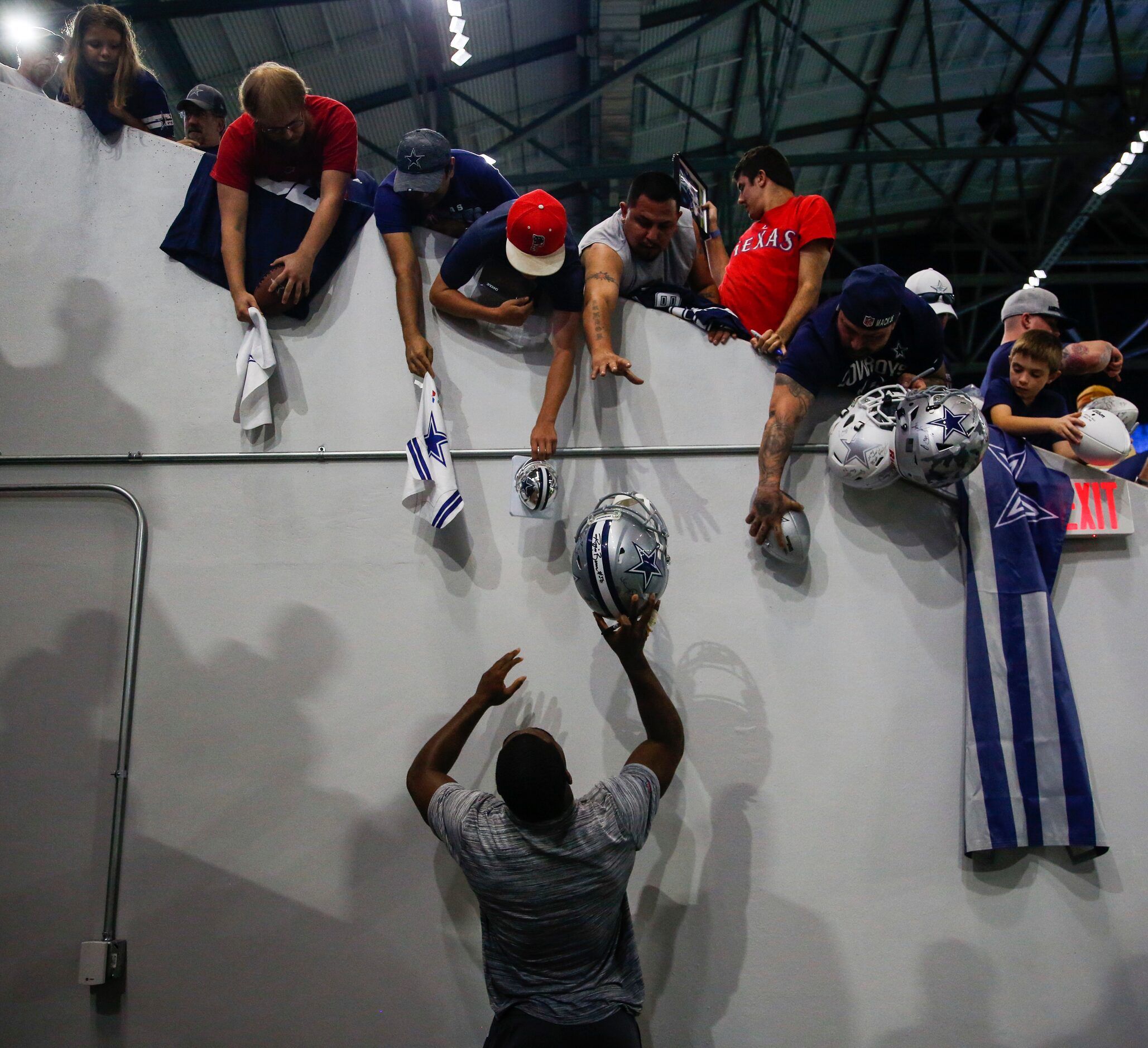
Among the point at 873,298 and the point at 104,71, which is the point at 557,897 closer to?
the point at 873,298

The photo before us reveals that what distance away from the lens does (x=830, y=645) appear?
3.15m

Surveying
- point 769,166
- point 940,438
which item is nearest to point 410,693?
point 940,438

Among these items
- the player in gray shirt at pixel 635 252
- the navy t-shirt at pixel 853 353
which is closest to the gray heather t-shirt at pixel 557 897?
the player in gray shirt at pixel 635 252

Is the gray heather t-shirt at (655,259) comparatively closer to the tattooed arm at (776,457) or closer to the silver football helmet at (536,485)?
the tattooed arm at (776,457)

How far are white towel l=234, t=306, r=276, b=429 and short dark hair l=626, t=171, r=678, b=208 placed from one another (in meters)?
1.46

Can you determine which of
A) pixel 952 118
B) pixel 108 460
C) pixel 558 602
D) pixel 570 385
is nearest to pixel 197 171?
pixel 108 460

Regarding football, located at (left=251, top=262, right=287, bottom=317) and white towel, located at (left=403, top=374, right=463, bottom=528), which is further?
football, located at (left=251, top=262, right=287, bottom=317)

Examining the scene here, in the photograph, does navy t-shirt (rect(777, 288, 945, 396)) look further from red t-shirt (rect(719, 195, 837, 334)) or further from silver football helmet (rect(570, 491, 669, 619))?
silver football helmet (rect(570, 491, 669, 619))

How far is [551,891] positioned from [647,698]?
611 mm

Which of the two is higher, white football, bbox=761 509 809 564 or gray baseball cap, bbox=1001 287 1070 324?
gray baseball cap, bbox=1001 287 1070 324

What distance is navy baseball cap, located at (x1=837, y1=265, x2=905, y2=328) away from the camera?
9.64ft

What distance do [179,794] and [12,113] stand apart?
2.70 m

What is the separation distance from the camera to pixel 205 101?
12.3 feet

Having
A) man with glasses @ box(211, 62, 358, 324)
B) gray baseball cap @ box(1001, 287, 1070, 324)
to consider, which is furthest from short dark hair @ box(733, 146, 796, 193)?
man with glasses @ box(211, 62, 358, 324)
